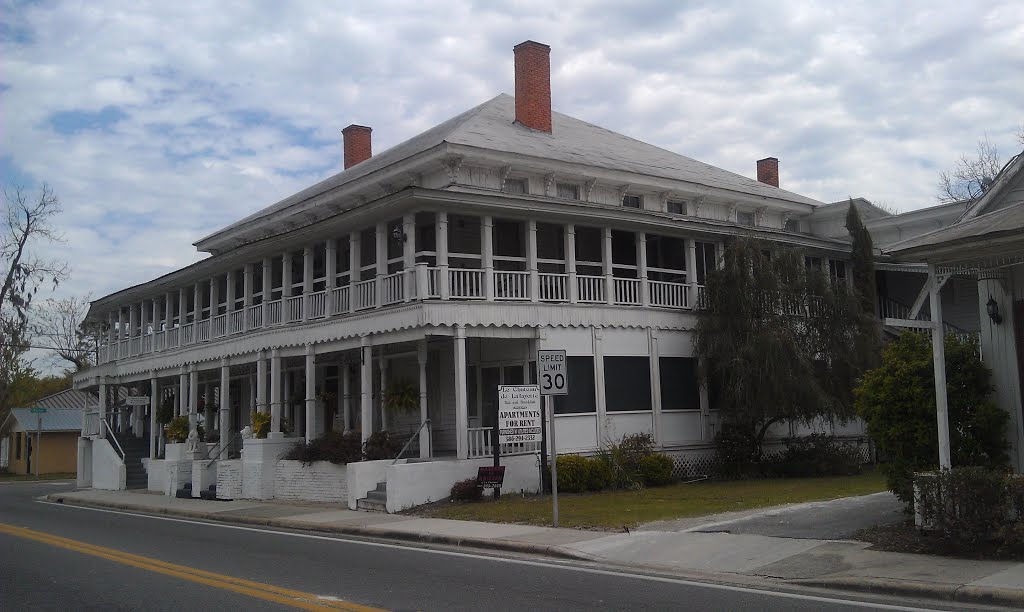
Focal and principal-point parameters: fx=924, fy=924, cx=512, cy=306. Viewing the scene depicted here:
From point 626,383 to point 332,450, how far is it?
8009mm

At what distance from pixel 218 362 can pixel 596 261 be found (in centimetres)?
1339

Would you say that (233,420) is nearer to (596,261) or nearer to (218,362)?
(218,362)

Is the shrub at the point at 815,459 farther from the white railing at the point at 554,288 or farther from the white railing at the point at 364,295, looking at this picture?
the white railing at the point at 364,295

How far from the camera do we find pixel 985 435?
12.8 metres

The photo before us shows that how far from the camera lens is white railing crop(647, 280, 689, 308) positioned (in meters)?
26.5

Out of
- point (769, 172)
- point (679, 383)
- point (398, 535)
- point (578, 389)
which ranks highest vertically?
point (769, 172)

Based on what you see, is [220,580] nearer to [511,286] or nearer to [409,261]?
[409,261]

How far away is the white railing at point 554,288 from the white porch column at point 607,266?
1228 millimetres

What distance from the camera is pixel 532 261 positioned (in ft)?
77.9

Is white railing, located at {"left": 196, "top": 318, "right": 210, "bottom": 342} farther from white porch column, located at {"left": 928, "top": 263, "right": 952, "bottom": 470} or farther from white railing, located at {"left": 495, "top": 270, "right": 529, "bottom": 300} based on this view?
white porch column, located at {"left": 928, "top": 263, "right": 952, "bottom": 470}

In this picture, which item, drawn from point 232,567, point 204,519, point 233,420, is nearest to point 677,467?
point 204,519

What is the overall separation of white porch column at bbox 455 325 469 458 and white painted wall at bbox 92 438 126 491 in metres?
18.3

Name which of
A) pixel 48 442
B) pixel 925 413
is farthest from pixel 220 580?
pixel 48 442

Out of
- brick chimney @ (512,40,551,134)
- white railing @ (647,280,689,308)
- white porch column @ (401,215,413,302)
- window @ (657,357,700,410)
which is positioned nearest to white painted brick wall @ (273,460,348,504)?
white porch column @ (401,215,413,302)
